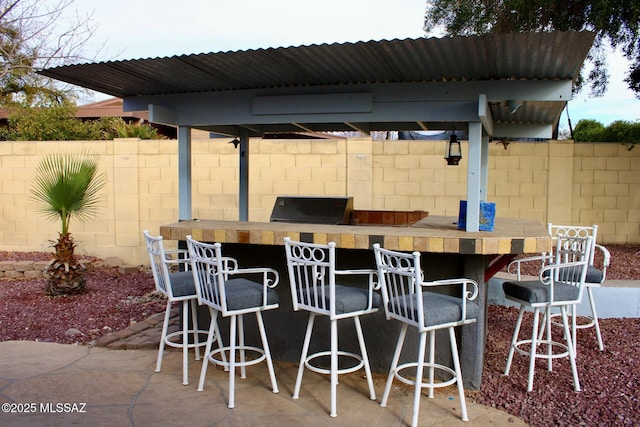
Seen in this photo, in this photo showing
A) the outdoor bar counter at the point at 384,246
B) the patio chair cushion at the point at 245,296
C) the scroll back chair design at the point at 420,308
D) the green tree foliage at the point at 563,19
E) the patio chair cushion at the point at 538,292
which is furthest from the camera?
Answer: the green tree foliage at the point at 563,19

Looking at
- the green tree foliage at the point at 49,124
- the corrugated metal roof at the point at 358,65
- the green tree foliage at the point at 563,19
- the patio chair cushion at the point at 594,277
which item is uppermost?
the green tree foliage at the point at 563,19

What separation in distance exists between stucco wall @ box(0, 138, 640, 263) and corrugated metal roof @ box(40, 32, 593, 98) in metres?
3.74

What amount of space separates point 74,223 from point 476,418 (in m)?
7.51

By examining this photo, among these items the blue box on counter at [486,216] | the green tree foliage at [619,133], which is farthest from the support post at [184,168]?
the green tree foliage at [619,133]

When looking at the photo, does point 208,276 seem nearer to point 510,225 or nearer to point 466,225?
point 466,225

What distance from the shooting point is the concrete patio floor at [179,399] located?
10.9 ft

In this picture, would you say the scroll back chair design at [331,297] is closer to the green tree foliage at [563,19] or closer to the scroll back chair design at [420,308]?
the scroll back chair design at [420,308]

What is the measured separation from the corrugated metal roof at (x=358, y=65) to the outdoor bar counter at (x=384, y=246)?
1098 mm

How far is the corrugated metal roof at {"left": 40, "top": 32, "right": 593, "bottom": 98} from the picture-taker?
328 centimetres

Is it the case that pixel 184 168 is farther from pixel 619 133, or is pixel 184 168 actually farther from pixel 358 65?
pixel 619 133

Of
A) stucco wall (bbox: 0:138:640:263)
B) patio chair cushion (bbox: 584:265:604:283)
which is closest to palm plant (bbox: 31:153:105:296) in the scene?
stucco wall (bbox: 0:138:640:263)

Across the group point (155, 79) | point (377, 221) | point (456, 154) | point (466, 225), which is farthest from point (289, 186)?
point (466, 225)

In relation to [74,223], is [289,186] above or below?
above

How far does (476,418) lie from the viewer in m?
3.38
